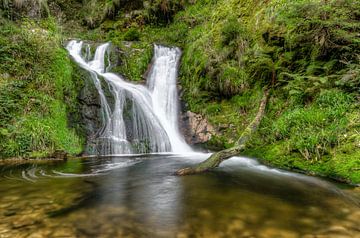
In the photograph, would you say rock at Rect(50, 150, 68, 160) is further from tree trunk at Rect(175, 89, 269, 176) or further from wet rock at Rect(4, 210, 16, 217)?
wet rock at Rect(4, 210, 16, 217)

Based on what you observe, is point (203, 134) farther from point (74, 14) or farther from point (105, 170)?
point (74, 14)

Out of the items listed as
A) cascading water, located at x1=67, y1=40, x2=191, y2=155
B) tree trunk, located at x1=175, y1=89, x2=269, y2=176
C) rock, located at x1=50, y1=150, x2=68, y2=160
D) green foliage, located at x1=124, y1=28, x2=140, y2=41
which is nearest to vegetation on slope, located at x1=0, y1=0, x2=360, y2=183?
tree trunk, located at x1=175, y1=89, x2=269, y2=176

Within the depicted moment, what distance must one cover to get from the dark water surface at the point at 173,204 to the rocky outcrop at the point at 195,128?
8.86 feet

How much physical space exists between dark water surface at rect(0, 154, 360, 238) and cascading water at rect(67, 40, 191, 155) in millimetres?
2658

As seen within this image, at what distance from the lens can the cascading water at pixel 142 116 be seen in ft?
28.1

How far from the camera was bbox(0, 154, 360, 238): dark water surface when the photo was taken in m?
2.97

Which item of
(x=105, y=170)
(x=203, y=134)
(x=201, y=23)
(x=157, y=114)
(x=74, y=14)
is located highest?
(x=74, y=14)

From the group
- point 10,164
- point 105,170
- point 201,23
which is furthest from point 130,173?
point 201,23

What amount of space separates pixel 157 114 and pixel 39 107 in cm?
371

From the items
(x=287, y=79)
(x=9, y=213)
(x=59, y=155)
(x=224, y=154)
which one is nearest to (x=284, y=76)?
(x=287, y=79)

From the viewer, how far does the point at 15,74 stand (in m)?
8.38

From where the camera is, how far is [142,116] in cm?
931

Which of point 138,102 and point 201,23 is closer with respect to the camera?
point 138,102

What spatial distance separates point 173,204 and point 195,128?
5.21m
